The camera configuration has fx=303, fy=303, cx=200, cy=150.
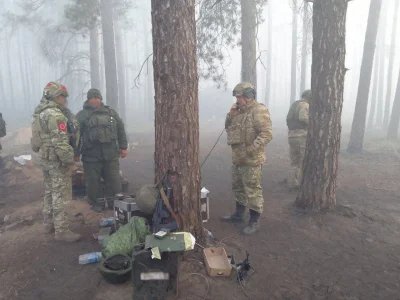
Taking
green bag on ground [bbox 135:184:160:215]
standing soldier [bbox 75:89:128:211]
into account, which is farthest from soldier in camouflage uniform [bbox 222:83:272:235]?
standing soldier [bbox 75:89:128:211]

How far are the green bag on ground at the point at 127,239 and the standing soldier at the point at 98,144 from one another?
7.48 feet

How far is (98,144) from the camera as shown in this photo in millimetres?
5758

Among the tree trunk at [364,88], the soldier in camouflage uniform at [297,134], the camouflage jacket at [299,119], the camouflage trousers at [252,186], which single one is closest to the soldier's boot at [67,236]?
the camouflage trousers at [252,186]

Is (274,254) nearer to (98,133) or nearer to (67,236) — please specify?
(67,236)

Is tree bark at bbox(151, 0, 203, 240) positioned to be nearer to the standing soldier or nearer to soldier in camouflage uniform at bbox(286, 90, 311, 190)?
the standing soldier

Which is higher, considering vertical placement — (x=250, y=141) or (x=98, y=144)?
(x=250, y=141)

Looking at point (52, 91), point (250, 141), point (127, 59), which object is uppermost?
point (127, 59)

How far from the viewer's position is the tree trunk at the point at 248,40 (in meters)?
11.1

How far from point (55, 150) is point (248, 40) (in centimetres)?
872

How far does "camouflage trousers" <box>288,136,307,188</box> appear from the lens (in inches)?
284

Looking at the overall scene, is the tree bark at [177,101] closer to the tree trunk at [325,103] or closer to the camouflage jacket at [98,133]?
the camouflage jacket at [98,133]

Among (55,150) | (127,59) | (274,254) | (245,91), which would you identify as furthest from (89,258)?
(127,59)

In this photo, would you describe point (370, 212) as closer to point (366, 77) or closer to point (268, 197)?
point (268, 197)

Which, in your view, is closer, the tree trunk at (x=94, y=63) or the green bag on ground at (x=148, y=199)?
the green bag on ground at (x=148, y=199)
